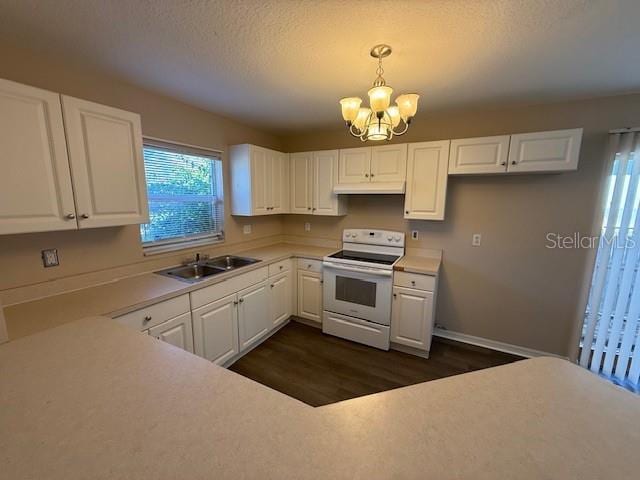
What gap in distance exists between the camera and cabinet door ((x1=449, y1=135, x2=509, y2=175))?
7.56 ft

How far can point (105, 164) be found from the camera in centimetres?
164

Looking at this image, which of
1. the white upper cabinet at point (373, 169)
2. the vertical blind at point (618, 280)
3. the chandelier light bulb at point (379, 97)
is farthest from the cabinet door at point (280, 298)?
the vertical blind at point (618, 280)

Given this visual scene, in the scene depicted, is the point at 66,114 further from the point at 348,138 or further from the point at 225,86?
the point at 348,138

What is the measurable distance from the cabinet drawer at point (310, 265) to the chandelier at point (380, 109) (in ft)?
5.53

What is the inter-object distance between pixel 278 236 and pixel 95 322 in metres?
2.59

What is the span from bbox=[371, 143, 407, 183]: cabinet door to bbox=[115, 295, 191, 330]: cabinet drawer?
2165mm

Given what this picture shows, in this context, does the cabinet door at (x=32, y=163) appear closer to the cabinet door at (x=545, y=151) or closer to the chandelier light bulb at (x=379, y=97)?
the chandelier light bulb at (x=379, y=97)

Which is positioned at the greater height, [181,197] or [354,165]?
[354,165]

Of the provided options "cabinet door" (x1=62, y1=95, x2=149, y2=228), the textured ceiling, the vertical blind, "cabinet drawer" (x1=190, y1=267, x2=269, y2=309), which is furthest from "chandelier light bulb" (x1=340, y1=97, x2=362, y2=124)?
the vertical blind

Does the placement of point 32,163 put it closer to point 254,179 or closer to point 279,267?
point 254,179

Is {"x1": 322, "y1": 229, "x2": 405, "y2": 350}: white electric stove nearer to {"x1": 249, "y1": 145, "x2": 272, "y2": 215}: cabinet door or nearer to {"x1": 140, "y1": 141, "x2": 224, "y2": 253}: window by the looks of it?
{"x1": 249, "y1": 145, "x2": 272, "y2": 215}: cabinet door

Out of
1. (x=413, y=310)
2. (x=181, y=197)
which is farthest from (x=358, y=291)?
(x=181, y=197)

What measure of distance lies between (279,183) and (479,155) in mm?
2154

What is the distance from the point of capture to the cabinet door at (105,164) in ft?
4.94
